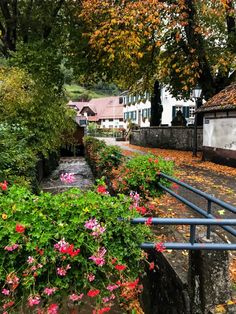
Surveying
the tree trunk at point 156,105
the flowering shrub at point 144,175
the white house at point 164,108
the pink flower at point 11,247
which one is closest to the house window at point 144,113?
the white house at point 164,108

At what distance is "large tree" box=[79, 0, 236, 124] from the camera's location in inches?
564

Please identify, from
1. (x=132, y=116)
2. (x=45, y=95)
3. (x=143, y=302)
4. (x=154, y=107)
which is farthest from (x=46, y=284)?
(x=132, y=116)

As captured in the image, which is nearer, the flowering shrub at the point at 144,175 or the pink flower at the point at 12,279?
the pink flower at the point at 12,279

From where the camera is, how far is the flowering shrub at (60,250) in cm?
259

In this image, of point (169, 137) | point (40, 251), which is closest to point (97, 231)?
point (40, 251)

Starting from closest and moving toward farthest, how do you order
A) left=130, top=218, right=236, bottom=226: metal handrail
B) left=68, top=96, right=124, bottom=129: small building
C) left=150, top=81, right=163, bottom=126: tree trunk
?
left=130, top=218, right=236, bottom=226: metal handrail, left=150, top=81, right=163, bottom=126: tree trunk, left=68, top=96, right=124, bottom=129: small building

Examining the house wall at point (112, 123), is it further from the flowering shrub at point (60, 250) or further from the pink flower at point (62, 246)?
the pink flower at point (62, 246)

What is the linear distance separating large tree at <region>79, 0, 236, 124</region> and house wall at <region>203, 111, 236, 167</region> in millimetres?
2915

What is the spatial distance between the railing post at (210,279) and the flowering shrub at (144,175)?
7.93ft

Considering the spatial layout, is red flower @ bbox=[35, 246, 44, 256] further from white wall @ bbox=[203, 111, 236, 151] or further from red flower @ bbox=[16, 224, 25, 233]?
white wall @ bbox=[203, 111, 236, 151]

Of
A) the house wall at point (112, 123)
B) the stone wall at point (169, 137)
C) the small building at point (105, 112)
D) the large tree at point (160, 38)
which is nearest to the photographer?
the large tree at point (160, 38)

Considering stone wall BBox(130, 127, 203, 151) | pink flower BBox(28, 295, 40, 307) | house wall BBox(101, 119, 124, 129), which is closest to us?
pink flower BBox(28, 295, 40, 307)

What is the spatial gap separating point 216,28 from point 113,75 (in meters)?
9.38

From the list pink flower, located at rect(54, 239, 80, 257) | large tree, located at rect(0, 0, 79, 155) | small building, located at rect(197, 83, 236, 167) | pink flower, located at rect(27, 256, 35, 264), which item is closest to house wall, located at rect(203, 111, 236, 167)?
small building, located at rect(197, 83, 236, 167)
